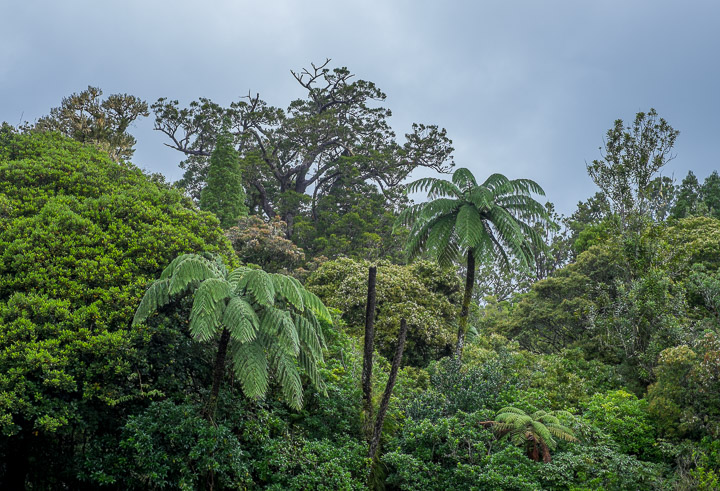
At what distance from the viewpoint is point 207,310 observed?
7992 millimetres

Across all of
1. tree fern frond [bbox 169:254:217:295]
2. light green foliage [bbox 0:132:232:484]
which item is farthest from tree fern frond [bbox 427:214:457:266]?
tree fern frond [bbox 169:254:217:295]

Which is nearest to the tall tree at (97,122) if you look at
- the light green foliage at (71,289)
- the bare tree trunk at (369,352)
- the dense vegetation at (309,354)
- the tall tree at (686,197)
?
the dense vegetation at (309,354)

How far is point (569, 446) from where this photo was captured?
10984 mm

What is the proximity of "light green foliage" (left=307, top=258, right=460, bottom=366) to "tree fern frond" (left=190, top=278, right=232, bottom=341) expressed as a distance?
10.8 metres

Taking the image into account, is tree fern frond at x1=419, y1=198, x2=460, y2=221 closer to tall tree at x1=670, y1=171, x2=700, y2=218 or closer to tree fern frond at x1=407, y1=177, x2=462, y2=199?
tree fern frond at x1=407, y1=177, x2=462, y2=199

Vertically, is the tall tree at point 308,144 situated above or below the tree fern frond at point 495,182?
above

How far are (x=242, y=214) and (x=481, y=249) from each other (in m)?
14.5

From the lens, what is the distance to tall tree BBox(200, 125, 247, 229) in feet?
A: 86.5

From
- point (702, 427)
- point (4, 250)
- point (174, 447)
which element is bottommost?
point (174, 447)

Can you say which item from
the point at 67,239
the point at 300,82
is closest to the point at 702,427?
the point at 67,239

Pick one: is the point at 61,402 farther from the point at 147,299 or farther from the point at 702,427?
the point at 702,427

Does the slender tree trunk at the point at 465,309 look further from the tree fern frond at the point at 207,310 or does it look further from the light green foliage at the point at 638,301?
the tree fern frond at the point at 207,310

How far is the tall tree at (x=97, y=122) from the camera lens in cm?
1831

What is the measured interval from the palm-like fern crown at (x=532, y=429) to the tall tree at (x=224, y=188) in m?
18.0
